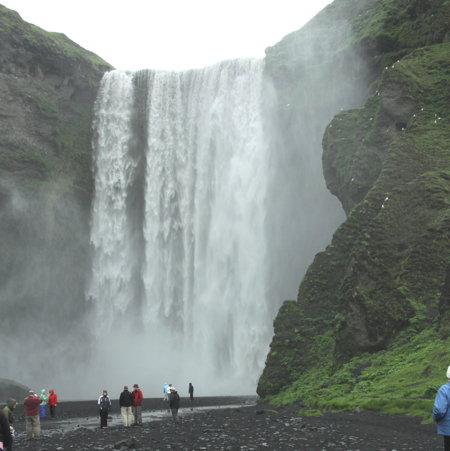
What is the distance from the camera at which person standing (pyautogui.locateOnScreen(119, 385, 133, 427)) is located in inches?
1021

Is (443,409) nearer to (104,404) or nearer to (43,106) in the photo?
(104,404)

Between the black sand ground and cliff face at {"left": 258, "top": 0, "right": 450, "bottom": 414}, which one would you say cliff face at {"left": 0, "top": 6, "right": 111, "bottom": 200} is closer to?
cliff face at {"left": 258, "top": 0, "right": 450, "bottom": 414}

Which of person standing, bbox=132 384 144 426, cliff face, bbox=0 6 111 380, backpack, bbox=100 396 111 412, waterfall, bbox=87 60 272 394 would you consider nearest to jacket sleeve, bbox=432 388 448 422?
person standing, bbox=132 384 144 426

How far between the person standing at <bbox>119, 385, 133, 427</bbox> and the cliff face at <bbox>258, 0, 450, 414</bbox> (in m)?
8.21

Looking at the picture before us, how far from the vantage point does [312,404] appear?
1112 inches

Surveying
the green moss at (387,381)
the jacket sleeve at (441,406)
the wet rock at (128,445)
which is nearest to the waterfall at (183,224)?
the green moss at (387,381)

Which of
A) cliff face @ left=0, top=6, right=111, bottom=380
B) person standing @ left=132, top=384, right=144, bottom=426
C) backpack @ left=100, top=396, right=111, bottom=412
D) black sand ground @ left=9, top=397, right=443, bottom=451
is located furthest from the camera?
cliff face @ left=0, top=6, right=111, bottom=380

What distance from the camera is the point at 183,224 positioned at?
65125 millimetres

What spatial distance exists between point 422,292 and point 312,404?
27.9 ft

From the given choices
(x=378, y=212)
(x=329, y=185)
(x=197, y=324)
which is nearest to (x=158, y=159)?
(x=197, y=324)

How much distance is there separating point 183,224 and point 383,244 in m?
Answer: 33.5

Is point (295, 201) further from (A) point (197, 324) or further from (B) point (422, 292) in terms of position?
(B) point (422, 292)

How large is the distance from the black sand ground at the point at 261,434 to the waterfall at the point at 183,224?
97.8 feet

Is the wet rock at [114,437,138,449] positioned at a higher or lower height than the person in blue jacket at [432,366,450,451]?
lower
